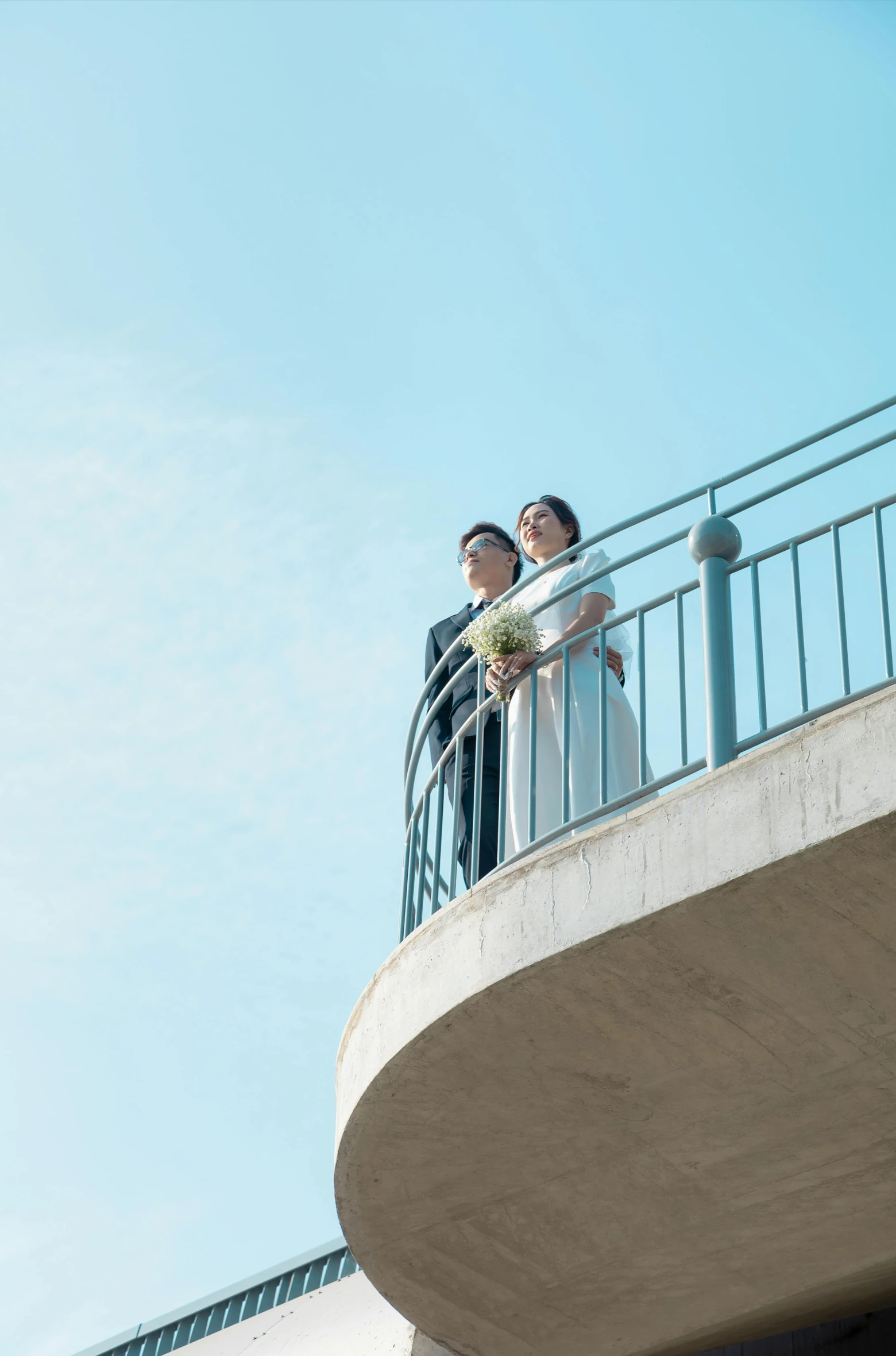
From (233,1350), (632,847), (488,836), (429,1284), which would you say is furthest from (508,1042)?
(233,1350)

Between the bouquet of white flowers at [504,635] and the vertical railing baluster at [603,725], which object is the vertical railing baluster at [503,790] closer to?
the bouquet of white flowers at [504,635]

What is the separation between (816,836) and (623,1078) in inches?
52.9

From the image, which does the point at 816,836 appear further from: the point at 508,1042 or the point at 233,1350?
the point at 233,1350

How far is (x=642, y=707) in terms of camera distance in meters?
5.11

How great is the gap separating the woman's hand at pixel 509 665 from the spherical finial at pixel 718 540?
2.97ft

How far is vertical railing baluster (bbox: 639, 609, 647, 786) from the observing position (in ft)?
16.2

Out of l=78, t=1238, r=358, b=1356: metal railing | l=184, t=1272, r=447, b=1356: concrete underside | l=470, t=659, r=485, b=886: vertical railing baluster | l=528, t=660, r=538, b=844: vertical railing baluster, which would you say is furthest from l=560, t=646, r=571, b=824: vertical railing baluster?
l=78, t=1238, r=358, b=1356: metal railing

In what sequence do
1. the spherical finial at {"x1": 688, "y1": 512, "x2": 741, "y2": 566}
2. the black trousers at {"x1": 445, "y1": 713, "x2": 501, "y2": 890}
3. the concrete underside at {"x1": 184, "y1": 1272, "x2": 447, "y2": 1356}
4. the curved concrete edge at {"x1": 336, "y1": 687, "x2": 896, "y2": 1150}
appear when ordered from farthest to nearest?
the concrete underside at {"x1": 184, "y1": 1272, "x2": 447, "y2": 1356}
the black trousers at {"x1": 445, "y1": 713, "x2": 501, "y2": 890}
the spherical finial at {"x1": 688, "y1": 512, "x2": 741, "y2": 566}
the curved concrete edge at {"x1": 336, "y1": 687, "x2": 896, "y2": 1150}

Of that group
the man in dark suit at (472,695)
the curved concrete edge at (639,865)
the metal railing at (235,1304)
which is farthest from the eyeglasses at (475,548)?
the metal railing at (235,1304)

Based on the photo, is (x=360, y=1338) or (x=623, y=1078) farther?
(x=360, y=1338)

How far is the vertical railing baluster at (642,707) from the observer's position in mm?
4938

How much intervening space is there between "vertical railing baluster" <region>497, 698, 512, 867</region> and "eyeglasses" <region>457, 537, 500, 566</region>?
43.6 inches

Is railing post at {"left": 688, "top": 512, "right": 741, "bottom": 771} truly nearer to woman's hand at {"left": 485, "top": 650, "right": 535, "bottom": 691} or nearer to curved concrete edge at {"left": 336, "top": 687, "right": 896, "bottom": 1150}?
curved concrete edge at {"left": 336, "top": 687, "right": 896, "bottom": 1150}

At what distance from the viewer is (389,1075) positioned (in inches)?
207
